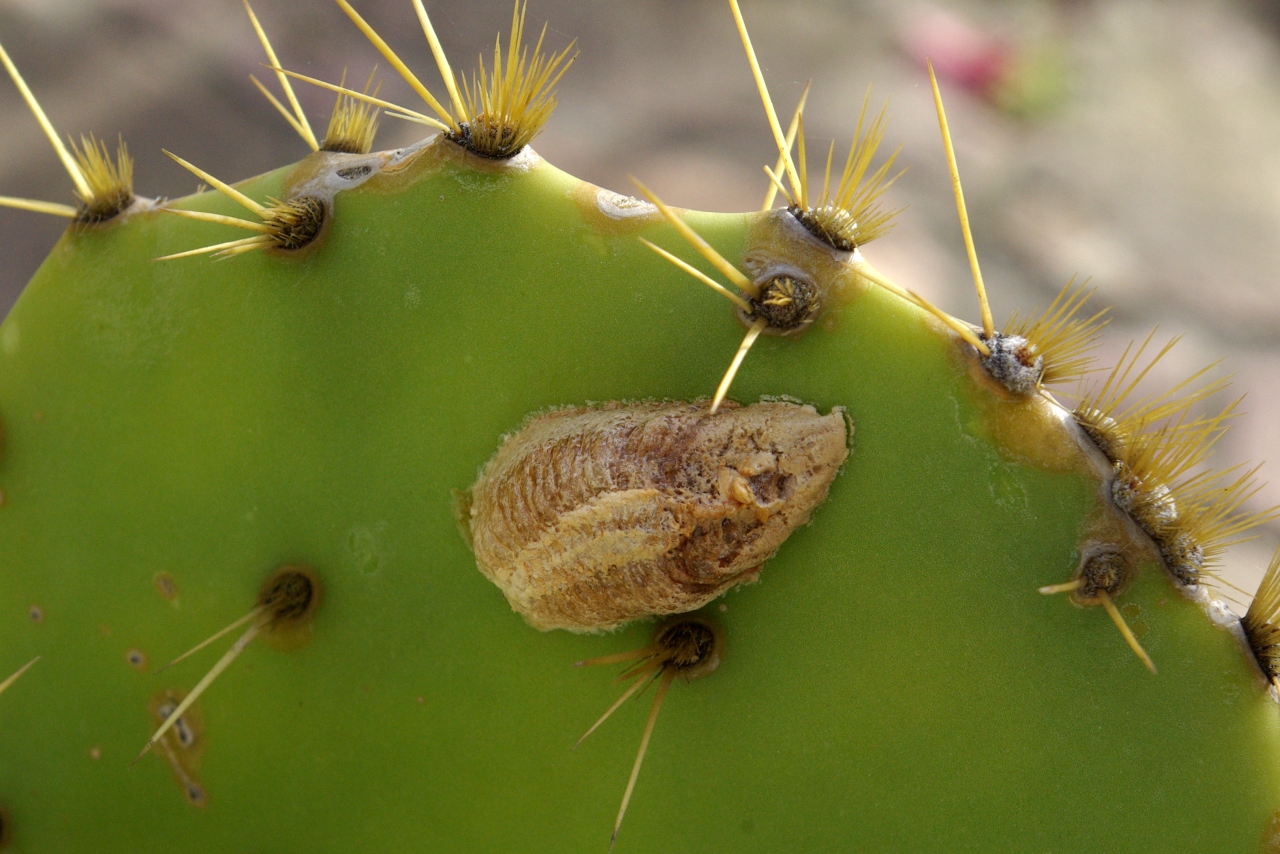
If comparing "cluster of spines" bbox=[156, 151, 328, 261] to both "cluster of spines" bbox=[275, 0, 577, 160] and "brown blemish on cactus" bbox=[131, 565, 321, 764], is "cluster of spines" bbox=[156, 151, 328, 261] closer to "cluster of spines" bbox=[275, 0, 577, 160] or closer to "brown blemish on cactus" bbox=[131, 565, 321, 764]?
"cluster of spines" bbox=[275, 0, 577, 160]

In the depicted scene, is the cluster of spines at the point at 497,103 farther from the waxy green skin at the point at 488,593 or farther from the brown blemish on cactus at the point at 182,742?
the brown blemish on cactus at the point at 182,742

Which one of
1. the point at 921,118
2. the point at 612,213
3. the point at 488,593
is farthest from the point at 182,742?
the point at 921,118

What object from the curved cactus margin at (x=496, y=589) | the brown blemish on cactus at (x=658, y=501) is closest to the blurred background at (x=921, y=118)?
the curved cactus margin at (x=496, y=589)

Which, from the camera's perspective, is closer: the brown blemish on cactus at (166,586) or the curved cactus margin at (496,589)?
the curved cactus margin at (496,589)

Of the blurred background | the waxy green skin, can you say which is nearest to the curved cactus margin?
the waxy green skin

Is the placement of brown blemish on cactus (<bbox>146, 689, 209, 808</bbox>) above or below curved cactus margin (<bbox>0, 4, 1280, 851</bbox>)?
below

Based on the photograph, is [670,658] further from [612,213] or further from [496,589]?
[612,213]
